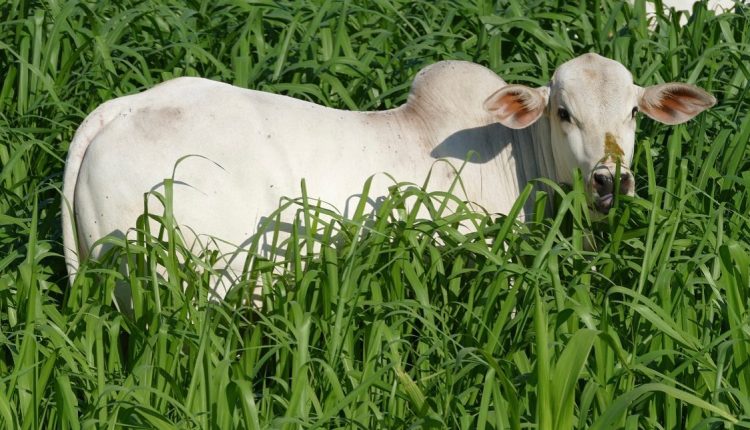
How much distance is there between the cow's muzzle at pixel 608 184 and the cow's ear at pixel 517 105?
0.34 meters

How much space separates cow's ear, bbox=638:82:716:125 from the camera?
476 centimetres

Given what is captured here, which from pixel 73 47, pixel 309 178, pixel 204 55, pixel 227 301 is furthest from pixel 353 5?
pixel 227 301

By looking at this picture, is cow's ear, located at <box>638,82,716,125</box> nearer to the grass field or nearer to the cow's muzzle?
the grass field

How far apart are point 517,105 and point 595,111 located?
29 centimetres

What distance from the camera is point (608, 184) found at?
4.44m

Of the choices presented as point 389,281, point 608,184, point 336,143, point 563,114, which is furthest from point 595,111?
point 389,281

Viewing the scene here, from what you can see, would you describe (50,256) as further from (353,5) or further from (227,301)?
(353,5)

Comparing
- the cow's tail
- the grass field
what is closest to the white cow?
the cow's tail

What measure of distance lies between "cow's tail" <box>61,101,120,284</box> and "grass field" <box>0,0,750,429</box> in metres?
0.06

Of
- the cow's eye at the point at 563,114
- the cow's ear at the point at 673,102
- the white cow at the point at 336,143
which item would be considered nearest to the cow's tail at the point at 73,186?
the white cow at the point at 336,143

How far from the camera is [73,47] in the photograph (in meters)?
5.64

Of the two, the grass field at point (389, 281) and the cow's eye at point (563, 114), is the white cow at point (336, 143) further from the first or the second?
the grass field at point (389, 281)

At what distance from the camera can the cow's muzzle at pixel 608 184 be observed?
14.6ft

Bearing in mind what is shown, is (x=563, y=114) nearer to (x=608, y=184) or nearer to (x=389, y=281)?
(x=608, y=184)
